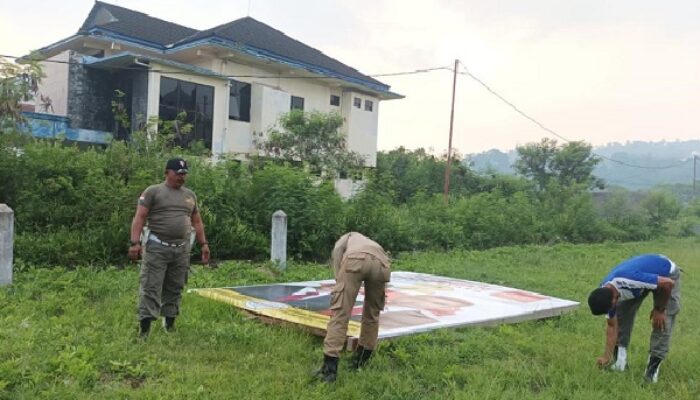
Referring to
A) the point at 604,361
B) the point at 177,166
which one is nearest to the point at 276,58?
the point at 177,166

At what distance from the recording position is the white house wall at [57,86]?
60.7 feet

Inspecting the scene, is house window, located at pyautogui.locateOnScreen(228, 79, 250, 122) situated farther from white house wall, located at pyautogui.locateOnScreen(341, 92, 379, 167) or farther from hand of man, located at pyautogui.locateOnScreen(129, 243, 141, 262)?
hand of man, located at pyautogui.locateOnScreen(129, 243, 141, 262)

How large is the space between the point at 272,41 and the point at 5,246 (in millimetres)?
18281

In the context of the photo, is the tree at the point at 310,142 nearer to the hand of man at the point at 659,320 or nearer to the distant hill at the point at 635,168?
the hand of man at the point at 659,320

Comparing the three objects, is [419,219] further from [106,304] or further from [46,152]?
[106,304]

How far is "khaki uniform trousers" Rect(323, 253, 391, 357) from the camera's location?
427 cm

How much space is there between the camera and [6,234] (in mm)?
6613

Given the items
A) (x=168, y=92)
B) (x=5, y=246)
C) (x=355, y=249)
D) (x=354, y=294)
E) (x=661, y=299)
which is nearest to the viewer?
(x=354, y=294)

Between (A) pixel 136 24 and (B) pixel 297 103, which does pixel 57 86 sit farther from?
(B) pixel 297 103

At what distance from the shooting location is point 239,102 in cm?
2122

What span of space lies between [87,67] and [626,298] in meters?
18.2

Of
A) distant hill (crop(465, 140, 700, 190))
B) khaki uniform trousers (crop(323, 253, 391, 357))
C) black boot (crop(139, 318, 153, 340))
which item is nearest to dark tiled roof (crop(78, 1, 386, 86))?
black boot (crop(139, 318, 153, 340))

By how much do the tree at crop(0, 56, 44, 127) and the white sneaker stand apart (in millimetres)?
8879

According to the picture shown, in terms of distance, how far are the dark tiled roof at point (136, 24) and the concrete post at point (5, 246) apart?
14514 millimetres
